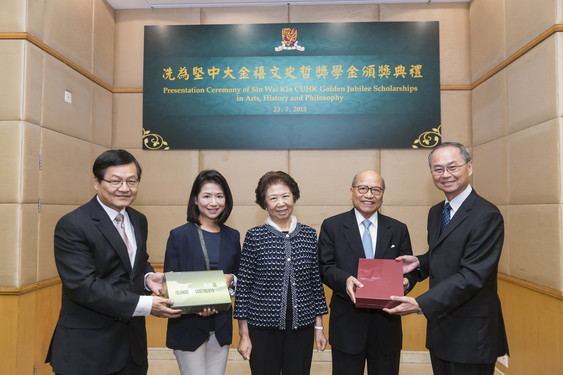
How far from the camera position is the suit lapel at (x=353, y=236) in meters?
2.08

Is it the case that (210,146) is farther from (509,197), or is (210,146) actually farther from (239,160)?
(509,197)

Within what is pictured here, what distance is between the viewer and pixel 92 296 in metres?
1.51

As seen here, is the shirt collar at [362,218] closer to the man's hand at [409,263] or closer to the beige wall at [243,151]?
the man's hand at [409,263]

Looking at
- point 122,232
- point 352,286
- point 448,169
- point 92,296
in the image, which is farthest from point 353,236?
point 92,296

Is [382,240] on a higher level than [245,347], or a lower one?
higher

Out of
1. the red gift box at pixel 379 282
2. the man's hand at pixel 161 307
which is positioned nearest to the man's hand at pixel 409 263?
the red gift box at pixel 379 282

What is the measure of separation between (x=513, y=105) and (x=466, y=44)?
3.59 feet

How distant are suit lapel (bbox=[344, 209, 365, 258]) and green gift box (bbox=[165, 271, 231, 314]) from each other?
0.77 m

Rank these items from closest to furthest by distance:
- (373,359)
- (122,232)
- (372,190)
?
(122,232) → (373,359) → (372,190)

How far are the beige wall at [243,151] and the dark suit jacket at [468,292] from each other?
1.07 metres

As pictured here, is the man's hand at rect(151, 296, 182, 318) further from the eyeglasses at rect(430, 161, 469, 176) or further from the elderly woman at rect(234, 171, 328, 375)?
the eyeglasses at rect(430, 161, 469, 176)

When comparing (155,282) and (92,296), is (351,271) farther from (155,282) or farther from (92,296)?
A: (92,296)

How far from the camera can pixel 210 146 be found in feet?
12.4

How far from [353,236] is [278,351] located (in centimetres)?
74
